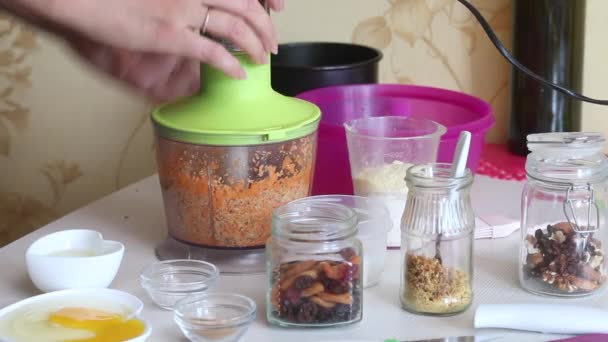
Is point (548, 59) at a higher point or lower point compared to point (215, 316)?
higher

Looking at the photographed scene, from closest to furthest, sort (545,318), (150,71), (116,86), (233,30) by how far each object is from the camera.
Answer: (545,318)
(233,30)
(150,71)
(116,86)

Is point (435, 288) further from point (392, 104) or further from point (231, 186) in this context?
point (392, 104)

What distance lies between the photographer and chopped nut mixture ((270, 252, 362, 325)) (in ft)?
2.83

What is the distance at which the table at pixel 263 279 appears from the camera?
873 millimetres

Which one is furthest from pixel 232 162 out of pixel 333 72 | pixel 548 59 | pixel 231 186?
pixel 548 59

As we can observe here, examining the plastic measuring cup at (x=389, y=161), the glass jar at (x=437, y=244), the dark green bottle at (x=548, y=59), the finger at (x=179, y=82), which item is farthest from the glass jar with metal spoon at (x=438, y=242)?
the dark green bottle at (x=548, y=59)

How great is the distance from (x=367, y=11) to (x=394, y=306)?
0.73 metres

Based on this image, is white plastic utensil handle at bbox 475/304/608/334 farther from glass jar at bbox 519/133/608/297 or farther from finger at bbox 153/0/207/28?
finger at bbox 153/0/207/28

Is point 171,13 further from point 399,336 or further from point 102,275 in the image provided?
point 399,336

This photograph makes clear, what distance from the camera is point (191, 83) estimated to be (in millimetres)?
1148

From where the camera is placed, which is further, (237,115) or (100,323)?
(237,115)

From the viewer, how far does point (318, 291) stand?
2.83 ft

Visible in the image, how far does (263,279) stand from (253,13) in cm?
28

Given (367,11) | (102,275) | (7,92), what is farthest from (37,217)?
(102,275)
